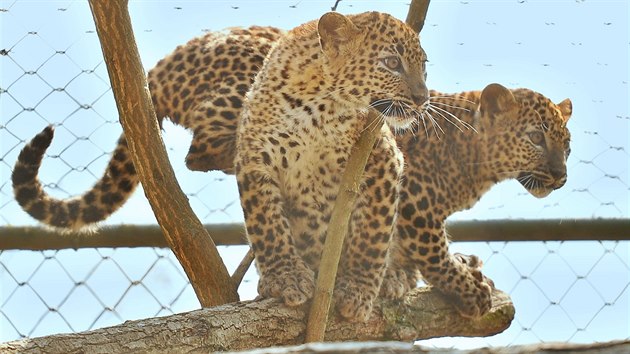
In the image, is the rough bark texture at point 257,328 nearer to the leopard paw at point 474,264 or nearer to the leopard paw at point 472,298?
the leopard paw at point 472,298

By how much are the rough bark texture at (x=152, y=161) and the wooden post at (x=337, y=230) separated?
534 mm

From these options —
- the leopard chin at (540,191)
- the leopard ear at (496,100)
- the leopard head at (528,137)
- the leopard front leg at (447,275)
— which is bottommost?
the leopard front leg at (447,275)

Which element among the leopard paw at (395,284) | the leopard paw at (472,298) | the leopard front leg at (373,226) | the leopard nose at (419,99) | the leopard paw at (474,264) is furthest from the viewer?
the leopard paw at (474,264)

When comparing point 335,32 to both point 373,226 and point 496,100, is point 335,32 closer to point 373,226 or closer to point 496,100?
point 373,226

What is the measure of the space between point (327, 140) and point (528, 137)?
1.82 metres

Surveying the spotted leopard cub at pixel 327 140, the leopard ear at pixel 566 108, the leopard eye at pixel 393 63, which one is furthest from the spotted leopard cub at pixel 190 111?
the leopard ear at pixel 566 108

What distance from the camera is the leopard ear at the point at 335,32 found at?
19.2 ft

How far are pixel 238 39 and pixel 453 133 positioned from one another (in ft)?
4.82

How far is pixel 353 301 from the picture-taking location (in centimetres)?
559

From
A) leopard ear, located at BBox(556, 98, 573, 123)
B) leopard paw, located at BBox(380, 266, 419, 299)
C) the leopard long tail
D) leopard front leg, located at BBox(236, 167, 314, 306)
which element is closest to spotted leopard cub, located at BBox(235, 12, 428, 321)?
leopard front leg, located at BBox(236, 167, 314, 306)

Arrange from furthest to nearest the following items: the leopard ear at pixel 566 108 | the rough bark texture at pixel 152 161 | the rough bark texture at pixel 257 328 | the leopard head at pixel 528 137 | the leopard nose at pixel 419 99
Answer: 1. the leopard ear at pixel 566 108
2. the leopard head at pixel 528 137
3. the leopard nose at pixel 419 99
4. the rough bark texture at pixel 152 161
5. the rough bark texture at pixel 257 328

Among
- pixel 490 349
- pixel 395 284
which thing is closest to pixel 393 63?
pixel 395 284

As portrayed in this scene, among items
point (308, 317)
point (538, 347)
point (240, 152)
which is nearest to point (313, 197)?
point (240, 152)

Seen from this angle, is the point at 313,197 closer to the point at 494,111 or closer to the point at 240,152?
the point at 240,152
